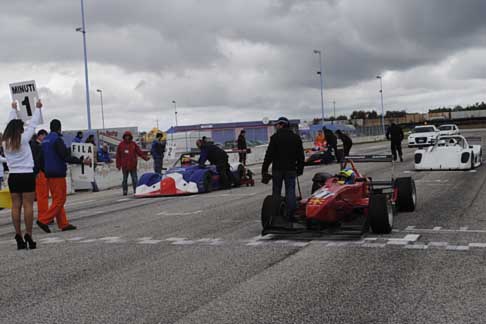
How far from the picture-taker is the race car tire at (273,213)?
881 cm

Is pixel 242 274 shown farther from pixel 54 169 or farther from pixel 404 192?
pixel 404 192

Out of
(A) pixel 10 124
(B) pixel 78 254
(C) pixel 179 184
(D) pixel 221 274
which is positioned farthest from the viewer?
(C) pixel 179 184

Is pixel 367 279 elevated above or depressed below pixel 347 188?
below

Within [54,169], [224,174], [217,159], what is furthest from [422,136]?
[54,169]

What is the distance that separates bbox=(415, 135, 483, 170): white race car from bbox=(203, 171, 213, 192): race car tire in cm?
761

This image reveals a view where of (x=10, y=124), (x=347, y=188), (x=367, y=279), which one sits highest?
(x=10, y=124)

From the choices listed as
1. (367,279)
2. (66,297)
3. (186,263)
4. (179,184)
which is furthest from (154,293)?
(179,184)

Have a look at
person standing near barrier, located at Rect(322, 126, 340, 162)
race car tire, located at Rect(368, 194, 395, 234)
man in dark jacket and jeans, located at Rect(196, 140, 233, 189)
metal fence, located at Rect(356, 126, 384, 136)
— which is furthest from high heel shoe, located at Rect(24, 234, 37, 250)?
metal fence, located at Rect(356, 126, 384, 136)

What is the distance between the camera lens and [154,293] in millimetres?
5773

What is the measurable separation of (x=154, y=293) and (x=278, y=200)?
142 inches

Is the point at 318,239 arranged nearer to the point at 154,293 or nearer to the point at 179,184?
the point at 154,293

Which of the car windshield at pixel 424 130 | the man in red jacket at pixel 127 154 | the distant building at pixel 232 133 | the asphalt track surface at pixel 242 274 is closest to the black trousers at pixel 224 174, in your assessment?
the man in red jacket at pixel 127 154

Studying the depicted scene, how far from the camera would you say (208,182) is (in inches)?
663

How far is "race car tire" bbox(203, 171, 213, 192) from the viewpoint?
16703mm
